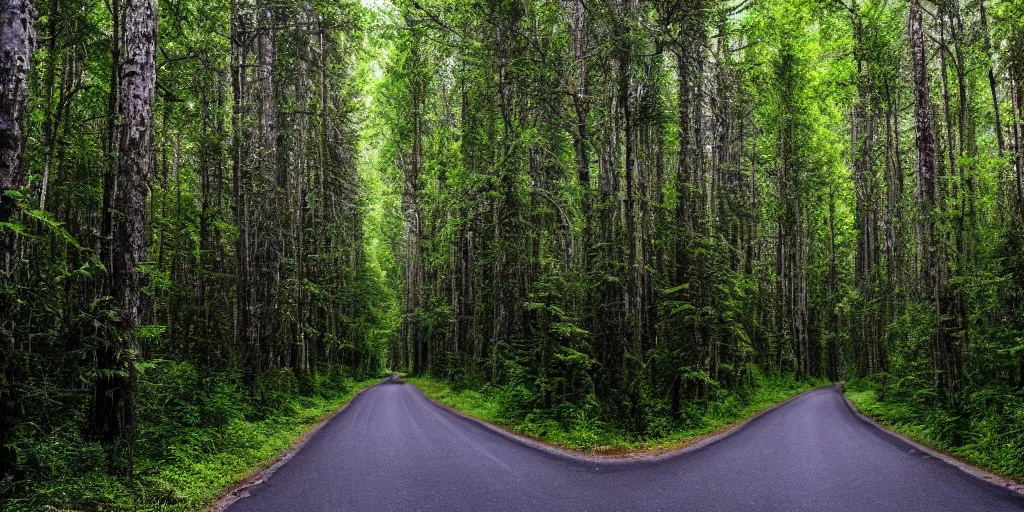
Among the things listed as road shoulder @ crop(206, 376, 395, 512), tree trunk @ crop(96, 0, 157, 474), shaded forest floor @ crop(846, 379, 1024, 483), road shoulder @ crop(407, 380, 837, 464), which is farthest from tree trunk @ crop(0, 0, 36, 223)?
shaded forest floor @ crop(846, 379, 1024, 483)

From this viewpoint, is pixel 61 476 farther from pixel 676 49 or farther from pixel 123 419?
pixel 676 49

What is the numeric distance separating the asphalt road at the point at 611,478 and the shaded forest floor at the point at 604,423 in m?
1.08

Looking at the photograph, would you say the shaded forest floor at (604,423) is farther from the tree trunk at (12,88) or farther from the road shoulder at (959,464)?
the tree trunk at (12,88)

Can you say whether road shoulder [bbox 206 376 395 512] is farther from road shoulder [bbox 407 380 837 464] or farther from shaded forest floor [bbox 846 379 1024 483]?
shaded forest floor [bbox 846 379 1024 483]

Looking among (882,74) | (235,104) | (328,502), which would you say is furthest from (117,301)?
(882,74)

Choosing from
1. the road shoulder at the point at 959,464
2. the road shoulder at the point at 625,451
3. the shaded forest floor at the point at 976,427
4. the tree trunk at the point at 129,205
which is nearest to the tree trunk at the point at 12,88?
the tree trunk at the point at 129,205

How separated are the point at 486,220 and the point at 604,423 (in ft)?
26.6

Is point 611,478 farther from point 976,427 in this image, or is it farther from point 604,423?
point 976,427

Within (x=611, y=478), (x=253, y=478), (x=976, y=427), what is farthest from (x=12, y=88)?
(x=976, y=427)

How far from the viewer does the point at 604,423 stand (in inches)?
488

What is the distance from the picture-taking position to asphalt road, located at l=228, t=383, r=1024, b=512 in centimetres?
677

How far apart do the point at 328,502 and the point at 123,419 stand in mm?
3406

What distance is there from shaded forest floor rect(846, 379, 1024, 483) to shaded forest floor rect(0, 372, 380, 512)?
12.5m

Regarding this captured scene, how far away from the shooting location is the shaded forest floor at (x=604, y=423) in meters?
11.6
